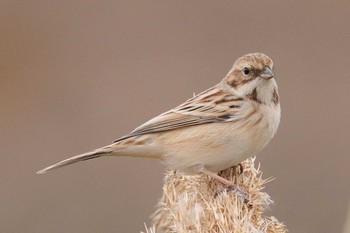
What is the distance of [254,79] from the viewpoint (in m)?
7.35

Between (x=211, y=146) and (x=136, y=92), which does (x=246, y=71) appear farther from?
(x=136, y=92)

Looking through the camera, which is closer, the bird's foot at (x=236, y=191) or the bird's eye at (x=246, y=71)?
the bird's foot at (x=236, y=191)

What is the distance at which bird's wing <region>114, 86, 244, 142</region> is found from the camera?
24.4 feet

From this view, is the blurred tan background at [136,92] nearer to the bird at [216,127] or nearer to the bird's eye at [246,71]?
the bird at [216,127]

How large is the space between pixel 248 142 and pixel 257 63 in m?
0.54

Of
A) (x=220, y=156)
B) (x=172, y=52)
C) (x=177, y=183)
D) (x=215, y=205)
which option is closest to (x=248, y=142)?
(x=220, y=156)

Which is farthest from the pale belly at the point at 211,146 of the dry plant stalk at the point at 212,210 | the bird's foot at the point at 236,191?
the bird's foot at the point at 236,191

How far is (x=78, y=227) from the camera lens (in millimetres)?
12008

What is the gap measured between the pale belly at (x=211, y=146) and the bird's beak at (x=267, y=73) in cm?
36

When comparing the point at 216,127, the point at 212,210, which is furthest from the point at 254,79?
the point at 212,210

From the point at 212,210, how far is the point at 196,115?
205cm

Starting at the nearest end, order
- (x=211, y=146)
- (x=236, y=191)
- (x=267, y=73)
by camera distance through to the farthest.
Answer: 1. (x=236, y=191)
2. (x=267, y=73)
3. (x=211, y=146)

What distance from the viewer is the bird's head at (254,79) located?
23.7 ft

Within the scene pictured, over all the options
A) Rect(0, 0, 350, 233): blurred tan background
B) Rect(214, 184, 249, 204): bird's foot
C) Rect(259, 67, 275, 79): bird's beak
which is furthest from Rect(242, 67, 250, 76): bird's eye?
Rect(0, 0, 350, 233): blurred tan background
